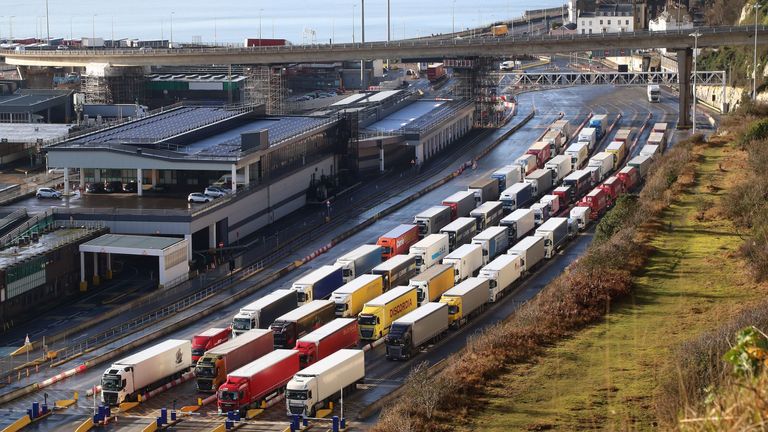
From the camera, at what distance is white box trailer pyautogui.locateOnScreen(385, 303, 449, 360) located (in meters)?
39.1

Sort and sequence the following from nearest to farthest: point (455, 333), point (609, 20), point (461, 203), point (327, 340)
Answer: point (327, 340), point (455, 333), point (461, 203), point (609, 20)

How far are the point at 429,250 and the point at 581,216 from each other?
11.2 meters

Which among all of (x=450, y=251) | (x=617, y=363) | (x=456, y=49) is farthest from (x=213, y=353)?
(x=456, y=49)

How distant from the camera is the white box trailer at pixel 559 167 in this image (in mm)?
72375

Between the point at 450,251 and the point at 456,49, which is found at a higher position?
the point at 456,49

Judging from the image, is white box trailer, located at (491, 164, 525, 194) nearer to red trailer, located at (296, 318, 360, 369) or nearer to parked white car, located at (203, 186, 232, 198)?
parked white car, located at (203, 186, 232, 198)

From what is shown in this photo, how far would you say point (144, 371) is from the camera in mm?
36469

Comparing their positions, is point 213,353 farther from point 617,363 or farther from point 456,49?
point 456,49

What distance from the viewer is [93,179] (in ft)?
203

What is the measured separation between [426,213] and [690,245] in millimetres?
17923

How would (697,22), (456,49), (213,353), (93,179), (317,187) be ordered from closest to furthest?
(213,353) < (93,179) < (317,187) < (456,49) < (697,22)

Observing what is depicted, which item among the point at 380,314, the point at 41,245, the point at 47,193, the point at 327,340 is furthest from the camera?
the point at 47,193

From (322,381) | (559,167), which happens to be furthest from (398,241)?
(559,167)

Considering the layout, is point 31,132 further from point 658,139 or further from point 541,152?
point 658,139
